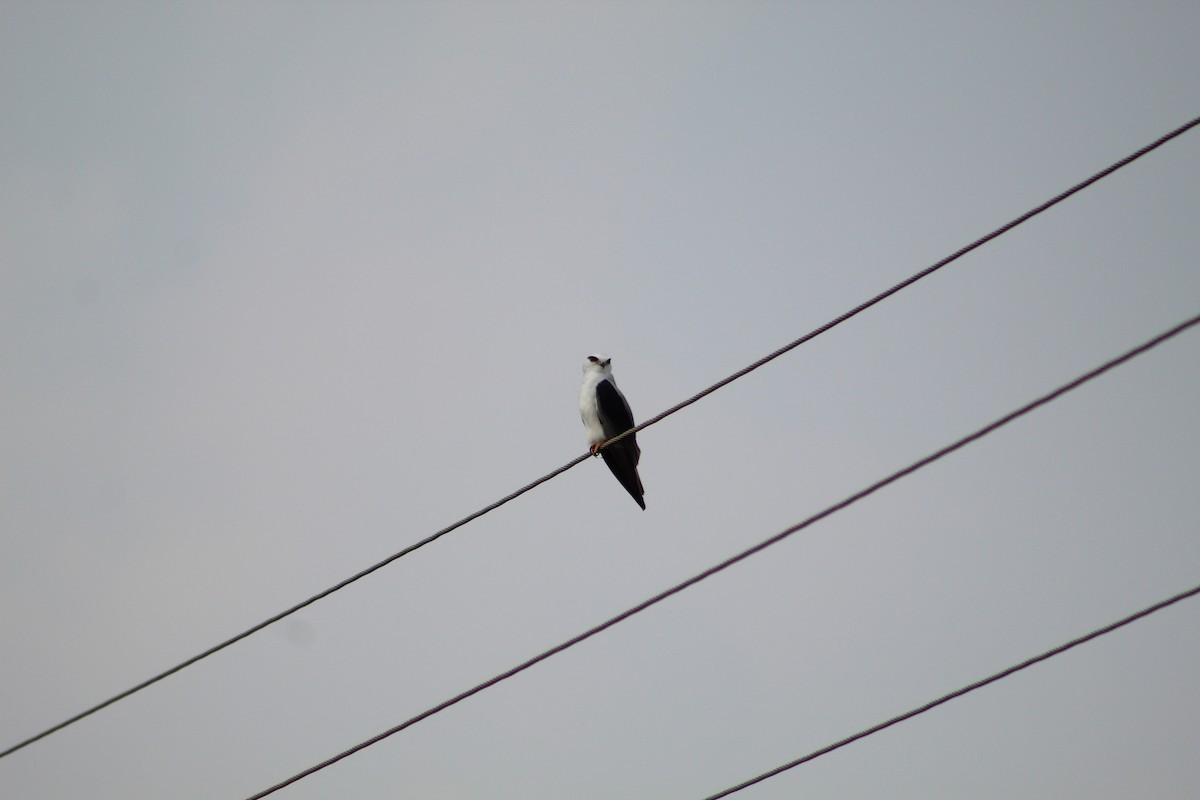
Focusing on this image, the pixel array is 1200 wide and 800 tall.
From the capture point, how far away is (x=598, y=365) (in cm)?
1078

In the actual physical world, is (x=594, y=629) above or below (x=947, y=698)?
above

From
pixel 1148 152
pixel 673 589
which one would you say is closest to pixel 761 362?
pixel 673 589

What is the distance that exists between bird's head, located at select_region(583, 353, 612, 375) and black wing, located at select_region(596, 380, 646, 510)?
0.72 m

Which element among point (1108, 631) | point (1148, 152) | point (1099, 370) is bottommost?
point (1108, 631)

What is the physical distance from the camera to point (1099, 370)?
3967 mm

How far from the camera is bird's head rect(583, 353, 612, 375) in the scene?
1077cm

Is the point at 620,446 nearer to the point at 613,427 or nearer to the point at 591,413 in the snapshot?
the point at 613,427

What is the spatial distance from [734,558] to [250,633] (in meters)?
2.22

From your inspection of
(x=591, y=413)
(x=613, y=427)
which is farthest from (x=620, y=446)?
(x=591, y=413)

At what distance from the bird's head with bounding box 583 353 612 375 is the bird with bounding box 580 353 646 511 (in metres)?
0.51

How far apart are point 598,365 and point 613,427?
3.82 feet

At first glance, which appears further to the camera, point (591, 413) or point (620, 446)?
point (591, 413)

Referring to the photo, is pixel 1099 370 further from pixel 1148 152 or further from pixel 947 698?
pixel 947 698

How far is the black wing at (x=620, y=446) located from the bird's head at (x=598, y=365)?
715mm
